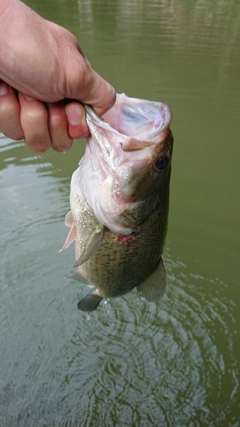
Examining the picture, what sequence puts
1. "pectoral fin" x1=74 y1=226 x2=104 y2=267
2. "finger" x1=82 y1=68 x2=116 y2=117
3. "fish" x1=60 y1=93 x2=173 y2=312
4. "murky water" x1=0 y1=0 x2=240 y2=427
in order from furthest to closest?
"murky water" x1=0 y1=0 x2=240 y2=427, "pectoral fin" x1=74 y1=226 x2=104 y2=267, "fish" x1=60 y1=93 x2=173 y2=312, "finger" x1=82 y1=68 x2=116 y2=117

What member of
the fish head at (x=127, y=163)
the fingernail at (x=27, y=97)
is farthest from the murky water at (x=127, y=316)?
the fingernail at (x=27, y=97)

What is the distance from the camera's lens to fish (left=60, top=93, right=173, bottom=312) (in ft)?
5.08

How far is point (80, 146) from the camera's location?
20.2 feet

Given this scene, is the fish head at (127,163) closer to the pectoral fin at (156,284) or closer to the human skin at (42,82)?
the human skin at (42,82)

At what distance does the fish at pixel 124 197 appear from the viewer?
5.08 feet

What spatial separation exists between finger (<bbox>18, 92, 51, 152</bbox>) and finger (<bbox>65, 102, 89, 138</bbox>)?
0.09m

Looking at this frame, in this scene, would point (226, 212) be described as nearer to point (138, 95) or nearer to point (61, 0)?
point (138, 95)

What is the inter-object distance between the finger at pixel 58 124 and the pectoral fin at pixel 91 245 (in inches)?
17.8

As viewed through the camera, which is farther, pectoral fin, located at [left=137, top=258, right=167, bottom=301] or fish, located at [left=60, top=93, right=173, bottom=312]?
pectoral fin, located at [left=137, top=258, right=167, bottom=301]

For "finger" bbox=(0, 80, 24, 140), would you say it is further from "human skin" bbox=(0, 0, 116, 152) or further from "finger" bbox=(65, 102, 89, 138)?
"finger" bbox=(65, 102, 89, 138)

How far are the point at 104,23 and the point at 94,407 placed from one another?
13.6m

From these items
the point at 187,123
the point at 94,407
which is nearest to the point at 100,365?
the point at 94,407

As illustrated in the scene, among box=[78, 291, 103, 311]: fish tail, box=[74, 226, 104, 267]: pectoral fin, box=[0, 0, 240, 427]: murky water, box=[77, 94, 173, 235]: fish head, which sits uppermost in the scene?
box=[77, 94, 173, 235]: fish head

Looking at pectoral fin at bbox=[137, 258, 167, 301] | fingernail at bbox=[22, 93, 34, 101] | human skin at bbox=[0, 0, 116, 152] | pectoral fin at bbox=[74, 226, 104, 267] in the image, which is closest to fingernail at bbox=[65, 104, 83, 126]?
human skin at bbox=[0, 0, 116, 152]
